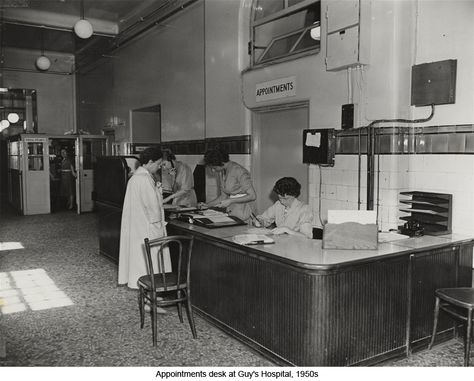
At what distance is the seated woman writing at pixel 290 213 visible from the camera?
392cm

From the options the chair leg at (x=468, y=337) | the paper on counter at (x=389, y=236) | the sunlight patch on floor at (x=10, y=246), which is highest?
the paper on counter at (x=389, y=236)

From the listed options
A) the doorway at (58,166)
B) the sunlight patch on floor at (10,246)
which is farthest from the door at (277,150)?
the doorway at (58,166)

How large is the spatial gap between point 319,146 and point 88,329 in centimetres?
300

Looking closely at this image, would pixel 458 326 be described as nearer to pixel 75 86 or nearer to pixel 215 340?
pixel 215 340

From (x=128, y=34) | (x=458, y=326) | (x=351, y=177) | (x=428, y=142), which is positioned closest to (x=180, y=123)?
(x=128, y=34)

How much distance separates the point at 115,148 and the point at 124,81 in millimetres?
1770

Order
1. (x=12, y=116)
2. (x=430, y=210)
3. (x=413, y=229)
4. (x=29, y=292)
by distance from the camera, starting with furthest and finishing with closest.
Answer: (x=12, y=116) → (x=29, y=292) → (x=430, y=210) → (x=413, y=229)

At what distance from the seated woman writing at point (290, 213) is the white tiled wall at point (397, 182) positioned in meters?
0.91

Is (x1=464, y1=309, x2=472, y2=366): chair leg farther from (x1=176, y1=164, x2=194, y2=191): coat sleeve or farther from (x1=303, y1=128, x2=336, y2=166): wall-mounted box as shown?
(x1=176, y1=164, x2=194, y2=191): coat sleeve

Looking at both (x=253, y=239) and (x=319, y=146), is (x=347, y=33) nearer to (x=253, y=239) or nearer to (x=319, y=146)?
(x=319, y=146)

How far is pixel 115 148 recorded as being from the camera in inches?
461

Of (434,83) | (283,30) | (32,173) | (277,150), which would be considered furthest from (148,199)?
(32,173)

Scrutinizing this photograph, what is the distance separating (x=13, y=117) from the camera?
1430 cm

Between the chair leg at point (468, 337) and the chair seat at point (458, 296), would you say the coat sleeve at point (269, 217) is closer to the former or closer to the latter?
the chair seat at point (458, 296)
